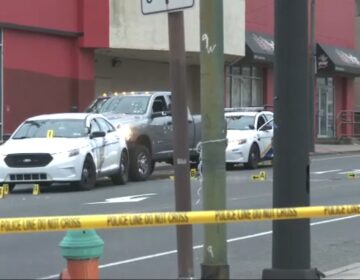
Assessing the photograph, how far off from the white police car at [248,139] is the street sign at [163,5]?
15761 mm

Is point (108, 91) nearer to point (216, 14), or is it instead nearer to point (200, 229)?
point (200, 229)

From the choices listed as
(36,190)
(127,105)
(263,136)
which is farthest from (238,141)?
(36,190)

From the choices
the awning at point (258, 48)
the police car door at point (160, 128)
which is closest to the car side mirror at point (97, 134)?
the police car door at point (160, 128)

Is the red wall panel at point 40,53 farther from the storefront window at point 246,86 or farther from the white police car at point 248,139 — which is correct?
the storefront window at point 246,86

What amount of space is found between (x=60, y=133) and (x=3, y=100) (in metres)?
8.67

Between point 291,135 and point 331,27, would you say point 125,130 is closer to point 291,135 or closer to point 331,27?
point 291,135

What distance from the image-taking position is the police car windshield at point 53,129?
53.6ft

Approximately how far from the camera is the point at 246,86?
120 ft

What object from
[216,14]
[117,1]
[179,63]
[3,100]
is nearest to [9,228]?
[179,63]

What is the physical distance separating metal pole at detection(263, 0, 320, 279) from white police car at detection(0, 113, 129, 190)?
29.9ft

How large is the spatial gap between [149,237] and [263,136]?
13601 mm

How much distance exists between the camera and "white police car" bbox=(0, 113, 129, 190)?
1533cm

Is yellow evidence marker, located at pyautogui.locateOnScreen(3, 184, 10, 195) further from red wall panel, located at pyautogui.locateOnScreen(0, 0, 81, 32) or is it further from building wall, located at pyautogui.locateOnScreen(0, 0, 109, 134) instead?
red wall panel, located at pyautogui.locateOnScreen(0, 0, 81, 32)

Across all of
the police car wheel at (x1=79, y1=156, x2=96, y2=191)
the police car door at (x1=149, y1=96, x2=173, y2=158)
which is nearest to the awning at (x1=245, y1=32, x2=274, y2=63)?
the police car door at (x1=149, y1=96, x2=173, y2=158)
